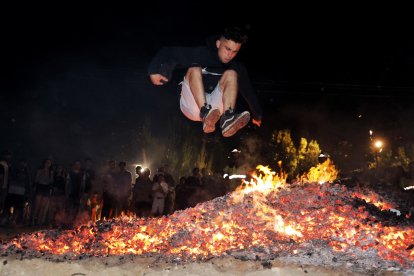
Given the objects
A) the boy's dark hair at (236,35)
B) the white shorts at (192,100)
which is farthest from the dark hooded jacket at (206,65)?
the boy's dark hair at (236,35)

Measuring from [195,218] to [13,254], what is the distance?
10.4 ft

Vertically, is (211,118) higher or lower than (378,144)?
lower

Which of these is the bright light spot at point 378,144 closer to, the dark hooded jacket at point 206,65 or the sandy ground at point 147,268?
the dark hooded jacket at point 206,65

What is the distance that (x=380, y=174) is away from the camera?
1316cm

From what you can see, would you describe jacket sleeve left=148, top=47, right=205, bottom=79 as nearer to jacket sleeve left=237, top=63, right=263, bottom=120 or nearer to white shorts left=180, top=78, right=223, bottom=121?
white shorts left=180, top=78, right=223, bottom=121

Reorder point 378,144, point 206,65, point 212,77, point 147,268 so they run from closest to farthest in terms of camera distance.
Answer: point 147,268
point 206,65
point 212,77
point 378,144

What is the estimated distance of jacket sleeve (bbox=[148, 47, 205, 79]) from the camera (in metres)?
7.53

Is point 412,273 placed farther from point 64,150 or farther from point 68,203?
point 64,150

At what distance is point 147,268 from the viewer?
5.46 metres

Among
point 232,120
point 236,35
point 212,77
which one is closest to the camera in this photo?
point 232,120

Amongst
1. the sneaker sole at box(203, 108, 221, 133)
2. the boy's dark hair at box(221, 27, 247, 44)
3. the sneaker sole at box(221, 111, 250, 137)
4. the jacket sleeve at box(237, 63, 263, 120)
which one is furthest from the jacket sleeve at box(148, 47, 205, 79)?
the sneaker sole at box(221, 111, 250, 137)

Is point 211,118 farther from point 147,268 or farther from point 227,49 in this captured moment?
point 147,268

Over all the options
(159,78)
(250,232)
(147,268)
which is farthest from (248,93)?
(147,268)

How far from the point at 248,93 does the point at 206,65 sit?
117 centimetres
